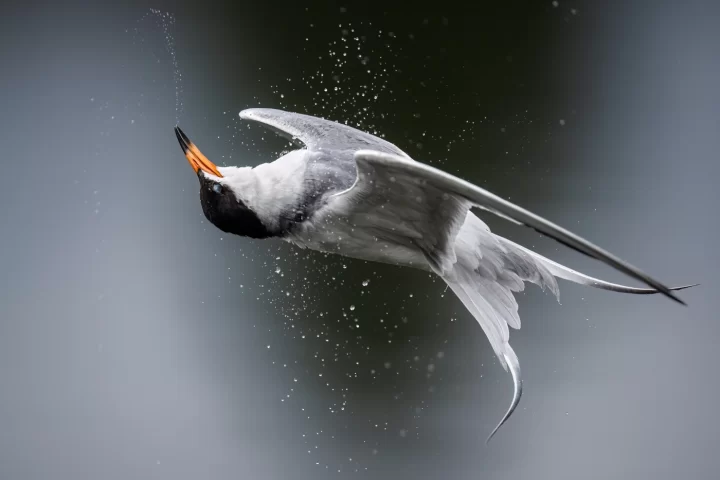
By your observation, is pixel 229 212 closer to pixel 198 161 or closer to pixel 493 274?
pixel 198 161

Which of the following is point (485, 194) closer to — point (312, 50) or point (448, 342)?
point (448, 342)

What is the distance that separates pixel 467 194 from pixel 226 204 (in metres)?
0.48

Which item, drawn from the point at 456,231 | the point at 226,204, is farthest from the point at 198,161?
the point at 456,231

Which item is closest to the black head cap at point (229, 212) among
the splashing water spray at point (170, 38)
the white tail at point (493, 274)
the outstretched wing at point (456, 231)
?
the outstretched wing at point (456, 231)

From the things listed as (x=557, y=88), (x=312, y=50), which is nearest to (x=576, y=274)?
(x=312, y=50)

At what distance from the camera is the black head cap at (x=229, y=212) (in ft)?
4.95

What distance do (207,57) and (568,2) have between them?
67.6 inches

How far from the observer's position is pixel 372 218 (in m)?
1.50

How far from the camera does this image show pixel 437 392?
308cm

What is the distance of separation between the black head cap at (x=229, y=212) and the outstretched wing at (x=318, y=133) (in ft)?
0.59

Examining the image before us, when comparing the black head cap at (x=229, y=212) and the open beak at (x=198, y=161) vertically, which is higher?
the open beak at (x=198, y=161)

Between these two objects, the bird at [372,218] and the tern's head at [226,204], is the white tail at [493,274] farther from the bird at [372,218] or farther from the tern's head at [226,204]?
the tern's head at [226,204]

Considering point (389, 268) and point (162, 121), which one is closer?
point (389, 268)

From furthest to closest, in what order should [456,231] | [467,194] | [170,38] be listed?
[170,38] → [456,231] → [467,194]
